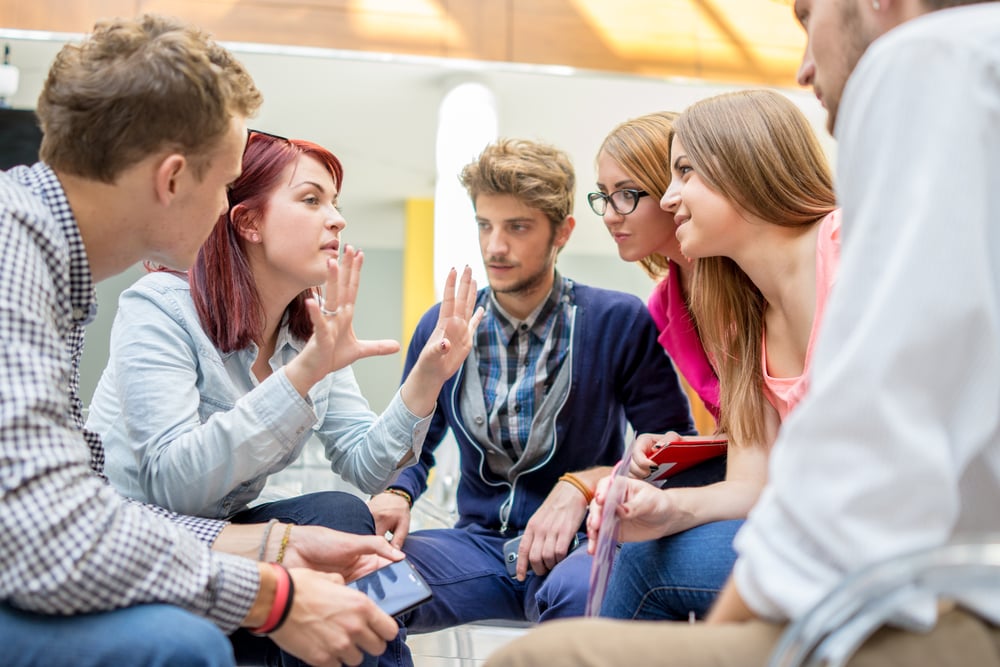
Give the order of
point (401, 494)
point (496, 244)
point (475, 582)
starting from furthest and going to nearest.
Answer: point (496, 244) < point (401, 494) < point (475, 582)

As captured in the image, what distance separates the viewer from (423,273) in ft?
23.3

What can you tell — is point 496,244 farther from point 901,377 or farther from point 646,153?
point 901,377

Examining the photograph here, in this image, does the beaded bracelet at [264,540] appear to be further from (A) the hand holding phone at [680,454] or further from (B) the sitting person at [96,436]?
(A) the hand holding phone at [680,454]

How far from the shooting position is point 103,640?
3.01 ft

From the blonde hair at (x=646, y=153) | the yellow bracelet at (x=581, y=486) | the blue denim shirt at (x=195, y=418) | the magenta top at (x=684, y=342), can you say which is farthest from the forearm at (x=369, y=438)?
the blonde hair at (x=646, y=153)

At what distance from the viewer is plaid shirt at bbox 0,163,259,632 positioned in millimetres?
882

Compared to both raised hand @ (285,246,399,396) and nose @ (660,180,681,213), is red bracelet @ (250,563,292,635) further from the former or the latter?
nose @ (660,180,681,213)

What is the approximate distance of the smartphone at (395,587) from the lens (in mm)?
1323

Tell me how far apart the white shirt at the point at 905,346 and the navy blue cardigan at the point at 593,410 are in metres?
1.36

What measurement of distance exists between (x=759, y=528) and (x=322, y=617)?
0.55 m

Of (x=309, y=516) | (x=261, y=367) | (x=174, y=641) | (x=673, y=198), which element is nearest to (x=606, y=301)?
(x=673, y=198)

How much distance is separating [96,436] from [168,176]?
0.35 metres

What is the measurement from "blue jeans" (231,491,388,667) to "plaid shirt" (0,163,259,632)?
44 cm

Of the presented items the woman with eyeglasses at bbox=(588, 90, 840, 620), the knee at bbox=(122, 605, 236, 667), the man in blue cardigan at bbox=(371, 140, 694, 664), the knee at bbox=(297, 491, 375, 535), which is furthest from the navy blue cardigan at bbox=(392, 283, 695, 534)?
the knee at bbox=(122, 605, 236, 667)
